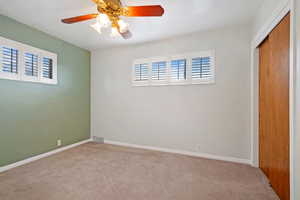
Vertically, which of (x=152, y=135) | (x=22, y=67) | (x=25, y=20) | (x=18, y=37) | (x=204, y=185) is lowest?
(x=204, y=185)

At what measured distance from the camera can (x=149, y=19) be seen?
96.9 inches

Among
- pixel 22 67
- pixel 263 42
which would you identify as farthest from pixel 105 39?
pixel 263 42

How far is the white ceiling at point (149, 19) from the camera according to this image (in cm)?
206

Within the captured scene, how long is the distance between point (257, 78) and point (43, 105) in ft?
13.5

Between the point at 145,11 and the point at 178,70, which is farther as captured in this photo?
the point at 178,70

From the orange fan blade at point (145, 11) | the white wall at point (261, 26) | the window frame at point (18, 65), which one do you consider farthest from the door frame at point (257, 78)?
the window frame at point (18, 65)

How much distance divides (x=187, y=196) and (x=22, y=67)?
3.41 metres

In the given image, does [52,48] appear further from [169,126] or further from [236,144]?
[236,144]

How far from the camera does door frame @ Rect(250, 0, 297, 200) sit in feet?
4.19

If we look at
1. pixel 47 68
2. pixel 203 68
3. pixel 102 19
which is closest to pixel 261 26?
pixel 203 68

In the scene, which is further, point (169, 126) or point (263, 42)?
point (169, 126)

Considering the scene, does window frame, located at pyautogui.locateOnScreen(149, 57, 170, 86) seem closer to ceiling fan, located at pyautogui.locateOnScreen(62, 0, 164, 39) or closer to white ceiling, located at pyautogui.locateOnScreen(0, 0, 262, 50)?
white ceiling, located at pyautogui.locateOnScreen(0, 0, 262, 50)

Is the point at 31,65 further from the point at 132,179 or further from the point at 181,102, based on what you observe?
the point at 181,102

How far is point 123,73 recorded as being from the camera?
375 centimetres
